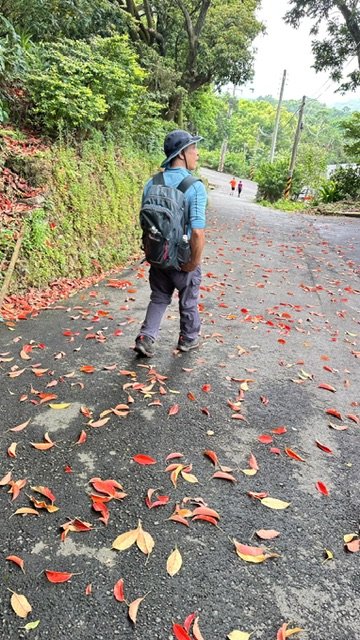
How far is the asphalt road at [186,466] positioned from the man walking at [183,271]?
24cm

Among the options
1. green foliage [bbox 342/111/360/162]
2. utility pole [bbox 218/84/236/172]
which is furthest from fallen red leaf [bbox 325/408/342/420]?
utility pole [bbox 218/84/236/172]

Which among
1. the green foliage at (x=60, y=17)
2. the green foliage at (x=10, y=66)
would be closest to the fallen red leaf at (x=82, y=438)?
the green foliage at (x=10, y=66)

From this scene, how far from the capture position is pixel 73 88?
263 inches

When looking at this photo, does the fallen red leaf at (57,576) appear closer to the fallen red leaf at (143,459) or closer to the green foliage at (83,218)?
the fallen red leaf at (143,459)

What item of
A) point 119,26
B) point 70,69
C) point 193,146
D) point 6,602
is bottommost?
point 6,602

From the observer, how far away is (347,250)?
37.7 ft

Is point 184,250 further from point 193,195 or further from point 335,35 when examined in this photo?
point 335,35

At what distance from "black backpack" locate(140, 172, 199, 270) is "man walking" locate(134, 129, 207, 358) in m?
0.04

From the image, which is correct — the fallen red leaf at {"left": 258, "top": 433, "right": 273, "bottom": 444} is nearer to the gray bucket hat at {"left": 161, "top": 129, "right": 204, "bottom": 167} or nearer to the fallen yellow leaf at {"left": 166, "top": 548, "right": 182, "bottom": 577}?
the fallen yellow leaf at {"left": 166, "top": 548, "right": 182, "bottom": 577}

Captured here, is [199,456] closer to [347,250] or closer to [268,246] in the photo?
[268,246]

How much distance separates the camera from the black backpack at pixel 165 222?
11.3ft

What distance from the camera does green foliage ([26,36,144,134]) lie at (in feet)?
21.6

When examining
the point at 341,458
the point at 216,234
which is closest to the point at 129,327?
the point at 341,458

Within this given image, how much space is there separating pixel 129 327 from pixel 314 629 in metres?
3.50
